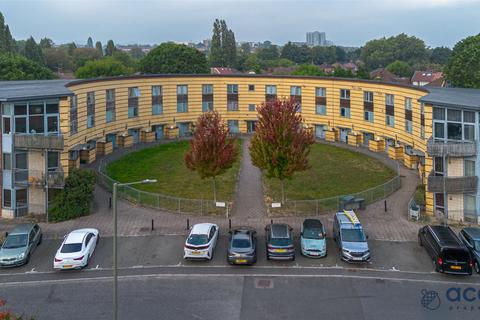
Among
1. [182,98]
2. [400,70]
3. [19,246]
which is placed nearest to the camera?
[19,246]

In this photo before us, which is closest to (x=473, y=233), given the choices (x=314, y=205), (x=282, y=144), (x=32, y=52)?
(x=314, y=205)

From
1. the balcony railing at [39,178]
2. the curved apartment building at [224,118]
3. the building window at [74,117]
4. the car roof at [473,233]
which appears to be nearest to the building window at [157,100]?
the curved apartment building at [224,118]

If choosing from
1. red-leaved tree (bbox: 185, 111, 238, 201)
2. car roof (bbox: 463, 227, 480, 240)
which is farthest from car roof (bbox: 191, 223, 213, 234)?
car roof (bbox: 463, 227, 480, 240)

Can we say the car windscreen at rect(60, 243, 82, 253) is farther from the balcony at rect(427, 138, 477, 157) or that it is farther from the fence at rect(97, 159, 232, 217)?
the balcony at rect(427, 138, 477, 157)

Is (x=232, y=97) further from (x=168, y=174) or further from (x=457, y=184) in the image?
(x=457, y=184)

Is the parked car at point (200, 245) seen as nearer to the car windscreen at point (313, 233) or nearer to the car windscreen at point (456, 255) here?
the car windscreen at point (313, 233)

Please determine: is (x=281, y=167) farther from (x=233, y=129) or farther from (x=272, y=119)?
(x=233, y=129)
